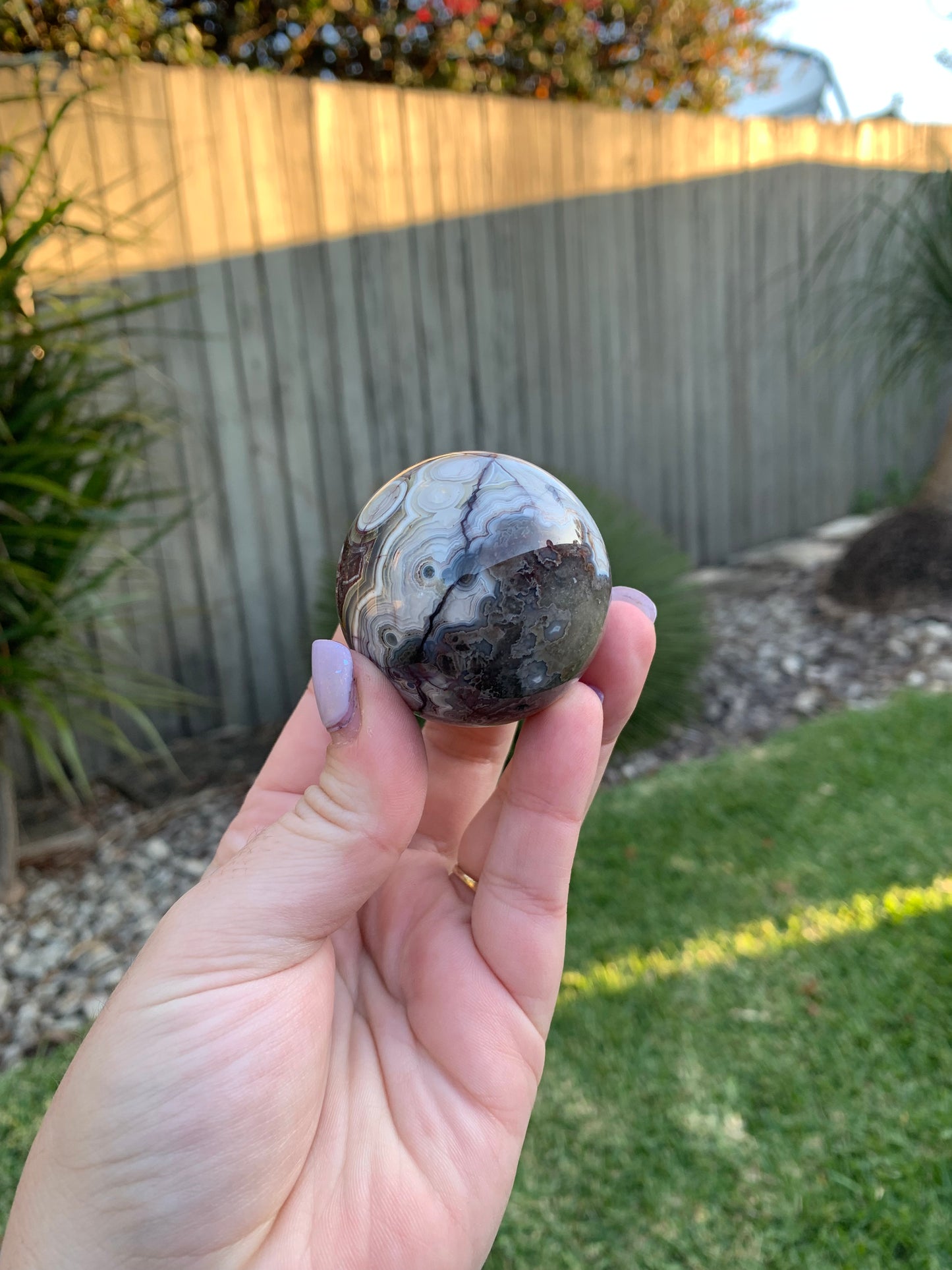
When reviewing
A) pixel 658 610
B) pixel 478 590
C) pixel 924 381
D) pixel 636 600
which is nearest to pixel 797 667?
pixel 658 610

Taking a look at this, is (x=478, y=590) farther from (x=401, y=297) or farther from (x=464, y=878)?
(x=401, y=297)

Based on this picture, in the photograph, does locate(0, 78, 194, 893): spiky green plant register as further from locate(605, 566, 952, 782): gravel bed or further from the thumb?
locate(605, 566, 952, 782): gravel bed

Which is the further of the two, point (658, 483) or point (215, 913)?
point (658, 483)

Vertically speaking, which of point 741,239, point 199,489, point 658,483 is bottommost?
point 658,483

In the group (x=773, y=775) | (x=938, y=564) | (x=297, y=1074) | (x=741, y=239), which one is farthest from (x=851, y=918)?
(x=741, y=239)

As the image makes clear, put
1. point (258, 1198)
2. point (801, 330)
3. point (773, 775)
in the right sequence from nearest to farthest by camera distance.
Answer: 1. point (258, 1198)
2. point (773, 775)
3. point (801, 330)

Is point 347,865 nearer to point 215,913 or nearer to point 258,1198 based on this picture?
point 215,913
